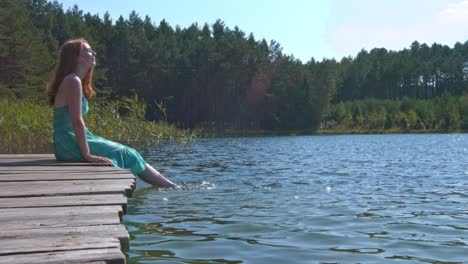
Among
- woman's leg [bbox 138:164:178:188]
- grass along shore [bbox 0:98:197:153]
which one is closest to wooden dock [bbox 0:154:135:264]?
woman's leg [bbox 138:164:178:188]

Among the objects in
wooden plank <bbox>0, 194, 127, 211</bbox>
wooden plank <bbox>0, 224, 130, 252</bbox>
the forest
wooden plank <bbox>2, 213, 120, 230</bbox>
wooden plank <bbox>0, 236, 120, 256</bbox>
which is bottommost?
wooden plank <bbox>0, 236, 120, 256</bbox>

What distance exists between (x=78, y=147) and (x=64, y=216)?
2.98 meters

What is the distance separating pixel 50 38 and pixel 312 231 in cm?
5105

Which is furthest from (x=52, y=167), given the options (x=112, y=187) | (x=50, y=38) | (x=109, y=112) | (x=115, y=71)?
(x=115, y=71)

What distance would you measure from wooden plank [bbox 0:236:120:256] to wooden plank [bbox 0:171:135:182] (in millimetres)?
2129

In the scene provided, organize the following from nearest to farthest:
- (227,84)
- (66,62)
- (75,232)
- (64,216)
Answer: (75,232) → (64,216) → (66,62) → (227,84)

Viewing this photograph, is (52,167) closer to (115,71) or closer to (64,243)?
(64,243)

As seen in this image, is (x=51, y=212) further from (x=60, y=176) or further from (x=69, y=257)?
(x=60, y=176)

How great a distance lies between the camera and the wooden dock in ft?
6.97

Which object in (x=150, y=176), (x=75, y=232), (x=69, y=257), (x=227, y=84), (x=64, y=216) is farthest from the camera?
(x=227, y=84)

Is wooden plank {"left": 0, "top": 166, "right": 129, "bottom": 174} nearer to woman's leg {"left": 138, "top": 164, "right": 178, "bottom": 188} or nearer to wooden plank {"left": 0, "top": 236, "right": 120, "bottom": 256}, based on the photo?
woman's leg {"left": 138, "top": 164, "right": 178, "bottom": 188}

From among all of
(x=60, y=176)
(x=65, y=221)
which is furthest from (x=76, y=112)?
(x=65, y=221)

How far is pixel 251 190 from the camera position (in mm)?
7996

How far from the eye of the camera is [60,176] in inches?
181
